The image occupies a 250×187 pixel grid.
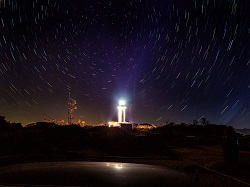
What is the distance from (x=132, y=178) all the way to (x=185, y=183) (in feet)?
1.78

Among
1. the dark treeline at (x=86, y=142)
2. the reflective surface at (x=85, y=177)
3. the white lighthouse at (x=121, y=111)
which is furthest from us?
the white lighthouse at (x=121, y=111)

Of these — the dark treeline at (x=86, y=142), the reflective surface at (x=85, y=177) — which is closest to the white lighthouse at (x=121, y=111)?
the dark treeline at (x=86, y=142)

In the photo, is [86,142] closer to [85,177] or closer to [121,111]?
[121,111]

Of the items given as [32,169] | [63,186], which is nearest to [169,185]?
[63,186]

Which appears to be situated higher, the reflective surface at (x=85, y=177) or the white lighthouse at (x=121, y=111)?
the white lighthouse at (x=121, y=111)

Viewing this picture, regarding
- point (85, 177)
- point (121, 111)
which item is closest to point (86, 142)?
point (121, 111)

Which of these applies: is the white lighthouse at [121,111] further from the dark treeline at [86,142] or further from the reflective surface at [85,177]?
the reflective surface at [85,177]

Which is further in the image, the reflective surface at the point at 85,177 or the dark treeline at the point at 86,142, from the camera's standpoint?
the dark treeline at the point at 86,142

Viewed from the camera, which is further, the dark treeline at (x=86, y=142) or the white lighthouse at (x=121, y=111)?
the white lighthouse at (x=121, y=111)

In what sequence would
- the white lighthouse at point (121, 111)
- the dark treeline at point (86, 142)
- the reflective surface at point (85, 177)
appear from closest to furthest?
1. the reflective surface at point (85, 177)
2. the dark treeline at point (86, 142)
3. the white lighthouse at point (121, 111)

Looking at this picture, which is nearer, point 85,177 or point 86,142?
point 85,177

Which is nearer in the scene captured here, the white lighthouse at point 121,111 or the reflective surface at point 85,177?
the reflective surface at point 85,177

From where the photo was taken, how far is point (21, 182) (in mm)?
2760

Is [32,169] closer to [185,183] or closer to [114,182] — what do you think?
[114,182]
